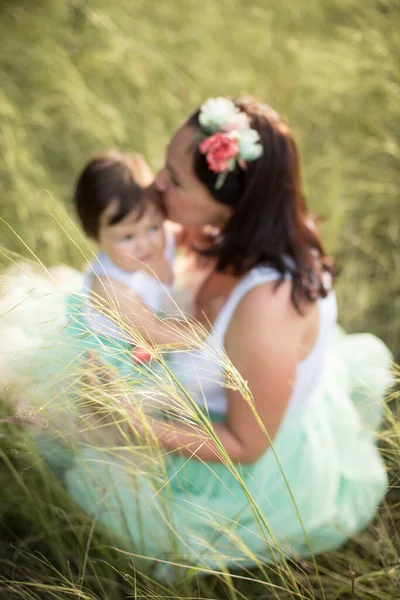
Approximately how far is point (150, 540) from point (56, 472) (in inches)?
17.0

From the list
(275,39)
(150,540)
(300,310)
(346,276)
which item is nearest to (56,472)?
(150,540)

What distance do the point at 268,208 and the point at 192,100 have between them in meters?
1.42

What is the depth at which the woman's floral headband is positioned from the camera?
1459mm

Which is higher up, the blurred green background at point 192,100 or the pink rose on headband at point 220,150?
the pink rose on headband at point 220,150

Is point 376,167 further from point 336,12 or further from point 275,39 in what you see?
point 336,12

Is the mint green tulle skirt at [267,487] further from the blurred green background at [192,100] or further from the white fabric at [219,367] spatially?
the blurred green background at [192,100]

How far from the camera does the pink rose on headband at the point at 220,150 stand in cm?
144

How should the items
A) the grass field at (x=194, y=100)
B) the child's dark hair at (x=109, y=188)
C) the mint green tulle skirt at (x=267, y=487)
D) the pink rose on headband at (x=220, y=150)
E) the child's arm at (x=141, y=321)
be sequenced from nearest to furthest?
1. the child's arm at (x=141, y=321)
2. the mint green tulle skirt at (x=267, y=487)
3. the pink rose on headband at (x=220, y=150)
4. the child's dark hair at (x=109, y=188)
5. the grass field at (x=194, y=100)

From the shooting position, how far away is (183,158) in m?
1.60

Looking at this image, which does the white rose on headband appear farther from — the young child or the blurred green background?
the blurred green background

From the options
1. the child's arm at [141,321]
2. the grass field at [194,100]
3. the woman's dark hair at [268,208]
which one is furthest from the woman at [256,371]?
the grass field at [194,100]

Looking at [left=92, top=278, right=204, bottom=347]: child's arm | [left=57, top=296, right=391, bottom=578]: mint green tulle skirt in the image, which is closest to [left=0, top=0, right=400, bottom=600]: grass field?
[left=57, top=296, right=391, bottom=578]: mint green tulle skirt

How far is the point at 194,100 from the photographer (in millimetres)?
2771

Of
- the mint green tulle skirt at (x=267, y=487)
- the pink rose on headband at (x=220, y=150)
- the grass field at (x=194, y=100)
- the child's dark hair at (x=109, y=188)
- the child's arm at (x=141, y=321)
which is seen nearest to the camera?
the child's arm at (x=141, y=321)
